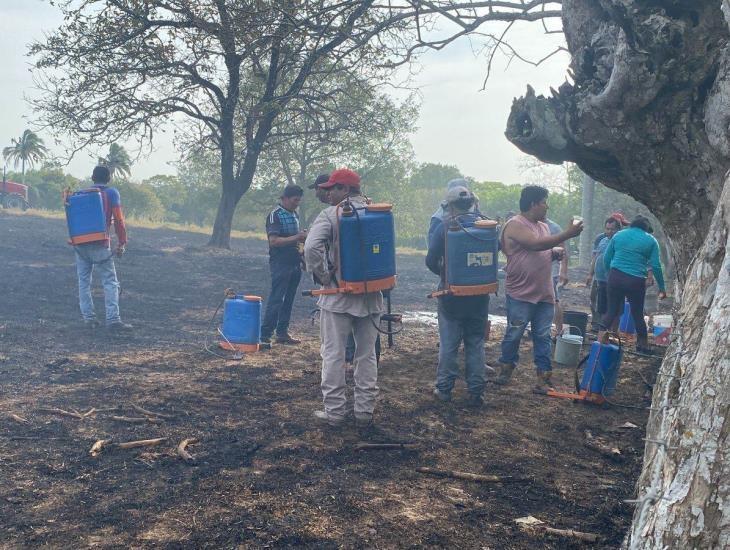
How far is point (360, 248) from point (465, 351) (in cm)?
164

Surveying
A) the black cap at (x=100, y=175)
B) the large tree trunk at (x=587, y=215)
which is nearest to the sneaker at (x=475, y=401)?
the black cap at (x=100, y=175)

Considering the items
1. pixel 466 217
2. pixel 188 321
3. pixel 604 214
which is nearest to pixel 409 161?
pixel 604 214

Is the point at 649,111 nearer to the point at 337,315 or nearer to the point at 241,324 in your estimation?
the point at 337,315

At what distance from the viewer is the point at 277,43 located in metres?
8.68

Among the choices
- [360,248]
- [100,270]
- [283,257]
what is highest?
[360,248]

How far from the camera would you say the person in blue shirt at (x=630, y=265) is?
8.17 metres

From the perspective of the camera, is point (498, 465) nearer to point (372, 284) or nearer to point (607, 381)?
point (372, 284)

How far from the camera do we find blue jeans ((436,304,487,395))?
20.3 ft

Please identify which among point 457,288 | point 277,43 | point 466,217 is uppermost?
point 277,43

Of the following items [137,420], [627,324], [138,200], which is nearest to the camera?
[137,420]

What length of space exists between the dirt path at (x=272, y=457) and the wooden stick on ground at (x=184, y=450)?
Result: 49 millimetres

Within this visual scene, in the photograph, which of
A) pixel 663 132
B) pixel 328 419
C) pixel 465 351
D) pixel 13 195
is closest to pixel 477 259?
pixel 465 351

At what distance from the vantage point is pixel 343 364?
5461mm

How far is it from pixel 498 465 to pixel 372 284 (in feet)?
5.60
